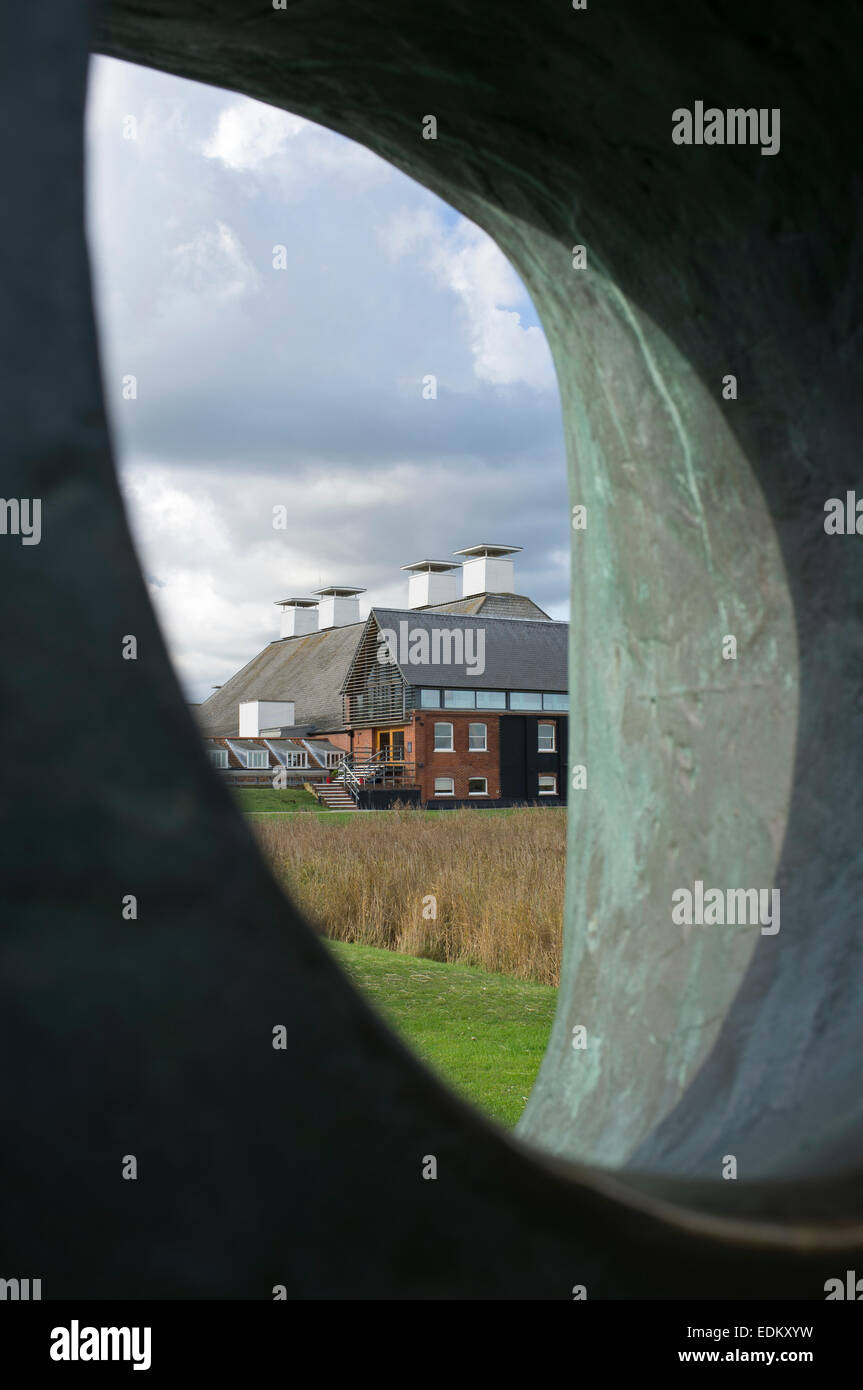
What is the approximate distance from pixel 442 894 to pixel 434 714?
23750 millimetres

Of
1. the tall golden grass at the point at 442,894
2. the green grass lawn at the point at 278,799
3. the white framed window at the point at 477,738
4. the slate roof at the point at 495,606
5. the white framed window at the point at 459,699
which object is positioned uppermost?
the slate roof at the point at 495,606

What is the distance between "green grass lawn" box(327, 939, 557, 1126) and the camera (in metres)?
6.22

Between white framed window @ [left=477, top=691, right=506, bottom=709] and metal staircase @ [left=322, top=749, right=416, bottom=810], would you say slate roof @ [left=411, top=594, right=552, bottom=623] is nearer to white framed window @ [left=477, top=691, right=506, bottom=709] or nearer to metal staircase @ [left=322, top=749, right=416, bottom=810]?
white framed window @ [left=477, top=691, right=506, bottom=709]

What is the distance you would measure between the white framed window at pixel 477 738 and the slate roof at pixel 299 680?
509 cm

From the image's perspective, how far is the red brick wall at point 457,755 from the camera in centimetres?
3419

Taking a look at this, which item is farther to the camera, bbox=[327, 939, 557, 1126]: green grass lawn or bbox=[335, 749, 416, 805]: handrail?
bbox=[335, 749, 416, 805]: handrail

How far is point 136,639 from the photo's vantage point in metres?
0.88

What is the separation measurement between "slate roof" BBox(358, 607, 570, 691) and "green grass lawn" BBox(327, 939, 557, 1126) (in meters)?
25.5

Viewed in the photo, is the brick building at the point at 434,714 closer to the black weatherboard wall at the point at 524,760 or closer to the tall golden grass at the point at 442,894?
the black weatherboard wall at the point at 524,760

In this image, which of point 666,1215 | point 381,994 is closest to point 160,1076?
point 666,1215

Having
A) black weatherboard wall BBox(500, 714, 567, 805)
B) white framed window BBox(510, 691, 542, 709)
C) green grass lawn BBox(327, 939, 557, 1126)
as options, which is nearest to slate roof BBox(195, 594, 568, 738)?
white framed window BBox(510, 691, 542, 709)

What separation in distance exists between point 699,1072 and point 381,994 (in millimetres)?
5690

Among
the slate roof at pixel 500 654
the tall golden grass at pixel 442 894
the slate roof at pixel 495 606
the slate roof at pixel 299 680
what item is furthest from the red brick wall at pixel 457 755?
the tall golden grass at pixel 442 894
